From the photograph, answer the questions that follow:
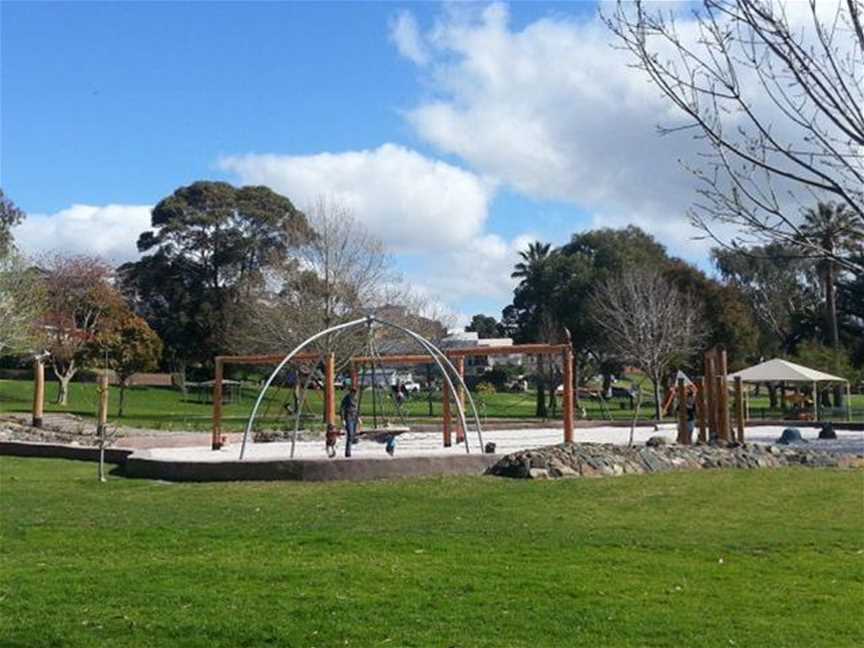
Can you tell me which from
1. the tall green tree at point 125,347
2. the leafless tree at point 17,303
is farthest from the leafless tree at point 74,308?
the leafless tree at point 17,303

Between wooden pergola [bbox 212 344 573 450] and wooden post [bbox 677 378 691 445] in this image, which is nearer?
wooden pergola [bbox 212 344 573 450]

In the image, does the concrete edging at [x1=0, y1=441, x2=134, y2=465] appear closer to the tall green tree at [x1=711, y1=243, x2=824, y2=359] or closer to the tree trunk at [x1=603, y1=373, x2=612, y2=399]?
the tree trunk at [x1=603, y1=373, x2=612, y2=399]

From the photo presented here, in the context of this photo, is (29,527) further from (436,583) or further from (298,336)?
(298,336)

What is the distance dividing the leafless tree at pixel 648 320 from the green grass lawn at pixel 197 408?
2.85 m

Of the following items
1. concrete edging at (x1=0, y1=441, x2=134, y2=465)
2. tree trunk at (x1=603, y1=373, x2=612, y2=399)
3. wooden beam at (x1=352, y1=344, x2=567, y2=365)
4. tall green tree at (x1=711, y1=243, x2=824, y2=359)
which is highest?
tall green tree at (x1=711, y1=243, x2=824, y2=359)

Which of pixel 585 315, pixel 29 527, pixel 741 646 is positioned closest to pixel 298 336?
pixel 585 315

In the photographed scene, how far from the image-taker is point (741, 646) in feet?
23.4

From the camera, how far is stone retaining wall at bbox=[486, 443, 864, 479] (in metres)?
17.9

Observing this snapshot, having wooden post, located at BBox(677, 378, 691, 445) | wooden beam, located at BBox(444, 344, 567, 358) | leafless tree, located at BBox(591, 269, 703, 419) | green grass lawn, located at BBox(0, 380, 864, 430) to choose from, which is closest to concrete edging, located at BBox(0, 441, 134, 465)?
wooden beam, located at BBox(444, 344, 567, 358)

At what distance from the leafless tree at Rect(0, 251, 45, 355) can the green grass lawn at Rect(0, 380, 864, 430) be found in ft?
15.5

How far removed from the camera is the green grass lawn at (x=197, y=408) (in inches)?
1567

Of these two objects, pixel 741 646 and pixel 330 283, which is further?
pixel 330 283

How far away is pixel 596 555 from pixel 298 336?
34.6 metres

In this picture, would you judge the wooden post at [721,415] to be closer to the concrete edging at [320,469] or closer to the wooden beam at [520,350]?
the wooden beam at [520,350]
